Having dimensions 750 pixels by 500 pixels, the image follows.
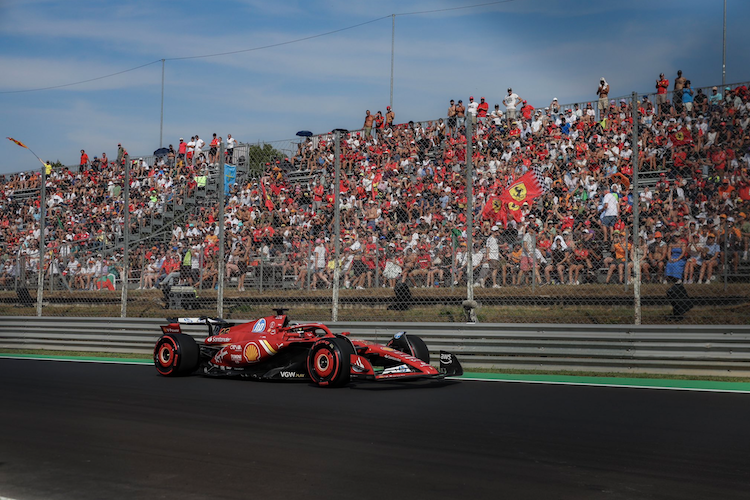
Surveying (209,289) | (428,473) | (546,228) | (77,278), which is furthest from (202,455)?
(77,278)

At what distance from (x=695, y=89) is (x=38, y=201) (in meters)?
13.3

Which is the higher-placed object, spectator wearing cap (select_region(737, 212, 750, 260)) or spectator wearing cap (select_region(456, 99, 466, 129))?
spectator wearing cap (select_region(456, 99, 466, 129))

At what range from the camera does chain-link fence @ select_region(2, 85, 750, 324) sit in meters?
10.6

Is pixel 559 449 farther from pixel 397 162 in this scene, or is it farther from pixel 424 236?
pixel 397 162

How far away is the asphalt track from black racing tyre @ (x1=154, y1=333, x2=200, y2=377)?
4.19 feet

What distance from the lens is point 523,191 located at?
459 inches

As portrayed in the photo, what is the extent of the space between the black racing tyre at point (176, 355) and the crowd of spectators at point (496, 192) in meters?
2.42

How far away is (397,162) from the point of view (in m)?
12.7

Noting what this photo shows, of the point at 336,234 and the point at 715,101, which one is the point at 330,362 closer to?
Result: the point at 336,234

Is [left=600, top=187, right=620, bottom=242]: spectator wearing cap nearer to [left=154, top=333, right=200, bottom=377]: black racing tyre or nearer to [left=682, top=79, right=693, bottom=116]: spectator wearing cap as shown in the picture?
[left=682, top=79, right=693, bottom=116]: spectator wearing cap

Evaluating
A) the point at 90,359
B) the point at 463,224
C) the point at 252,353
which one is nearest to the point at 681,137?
the point at 463,224

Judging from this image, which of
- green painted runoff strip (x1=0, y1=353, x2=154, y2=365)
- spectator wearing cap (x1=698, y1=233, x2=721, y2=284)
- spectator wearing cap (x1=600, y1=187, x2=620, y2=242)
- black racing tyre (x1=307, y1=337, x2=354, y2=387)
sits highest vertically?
spectator wearing cap (x1=600, y1=187, x2=620, y2=242)

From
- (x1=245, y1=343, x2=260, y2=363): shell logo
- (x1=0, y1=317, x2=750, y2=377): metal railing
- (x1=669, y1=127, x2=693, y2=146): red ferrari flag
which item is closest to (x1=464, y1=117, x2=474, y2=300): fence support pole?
(x1=0, y1=317, x2=750, y2=377): metal railing

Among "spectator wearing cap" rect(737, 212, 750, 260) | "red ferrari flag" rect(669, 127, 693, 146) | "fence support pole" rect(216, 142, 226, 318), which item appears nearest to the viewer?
"spectator wearing cap" rect(737, 212, 750, 260)
